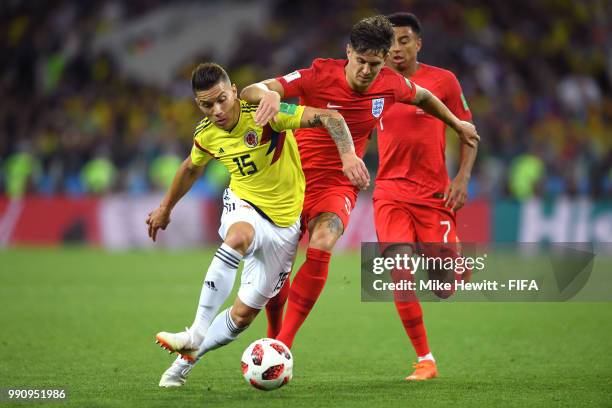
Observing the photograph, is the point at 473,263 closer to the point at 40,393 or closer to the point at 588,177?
the point at 40,393

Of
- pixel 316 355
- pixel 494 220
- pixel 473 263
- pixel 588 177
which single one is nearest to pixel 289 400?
pixel 316 355

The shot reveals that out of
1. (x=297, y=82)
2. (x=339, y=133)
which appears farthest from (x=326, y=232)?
(x=297, y=82)

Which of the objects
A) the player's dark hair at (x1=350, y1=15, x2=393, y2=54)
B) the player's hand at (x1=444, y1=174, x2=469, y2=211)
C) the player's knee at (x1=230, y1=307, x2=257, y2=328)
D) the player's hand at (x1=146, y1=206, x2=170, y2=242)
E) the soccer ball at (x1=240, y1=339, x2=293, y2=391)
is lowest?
the soccer ball at (x1=240, y1=339, x2=293, y2=391)

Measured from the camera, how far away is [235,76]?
23266 millimetres

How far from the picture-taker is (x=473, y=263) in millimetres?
7645

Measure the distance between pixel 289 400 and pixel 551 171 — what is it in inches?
557

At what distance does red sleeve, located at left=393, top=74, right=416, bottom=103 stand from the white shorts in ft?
3.79

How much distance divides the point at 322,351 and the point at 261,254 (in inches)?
79.2

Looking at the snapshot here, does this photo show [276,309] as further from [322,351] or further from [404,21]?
[404,21]

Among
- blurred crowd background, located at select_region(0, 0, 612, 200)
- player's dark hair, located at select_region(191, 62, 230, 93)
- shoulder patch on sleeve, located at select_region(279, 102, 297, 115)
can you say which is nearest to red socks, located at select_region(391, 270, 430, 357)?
shoulder patch on sleeve, located at select_region(279, 102, 297, 115)

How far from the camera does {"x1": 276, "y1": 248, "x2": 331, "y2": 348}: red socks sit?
6.23 m

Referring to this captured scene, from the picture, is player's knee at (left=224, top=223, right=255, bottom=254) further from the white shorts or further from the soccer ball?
the soccer ball

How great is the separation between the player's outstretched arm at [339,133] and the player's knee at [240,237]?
705mm

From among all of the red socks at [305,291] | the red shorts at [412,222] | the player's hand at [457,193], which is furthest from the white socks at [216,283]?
the player's hand at [457,193]
